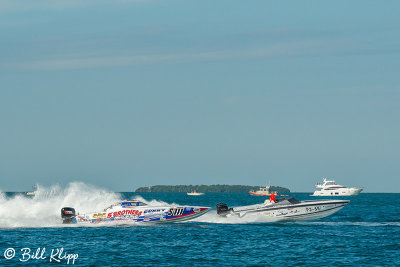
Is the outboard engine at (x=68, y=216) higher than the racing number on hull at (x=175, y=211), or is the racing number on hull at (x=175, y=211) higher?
the racing number on hull at (x=175, y=211)

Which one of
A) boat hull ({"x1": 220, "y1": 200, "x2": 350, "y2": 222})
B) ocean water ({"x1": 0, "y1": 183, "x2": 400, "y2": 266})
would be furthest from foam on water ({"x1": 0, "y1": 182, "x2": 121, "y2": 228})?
boat hull ({"x1": 220, "y1": 200, "x2": 350, "y2": 222})

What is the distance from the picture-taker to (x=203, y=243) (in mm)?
36281

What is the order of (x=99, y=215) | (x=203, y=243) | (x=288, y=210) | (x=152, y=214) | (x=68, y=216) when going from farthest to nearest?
1. (x=288, y=210)
2. (x=68, y=216)
3. (x=99, y=215)
4. (x=152, y=214)
5. (x=203, y=243)

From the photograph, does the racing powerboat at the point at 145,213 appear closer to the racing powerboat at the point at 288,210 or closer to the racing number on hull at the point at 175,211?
the racing number on hull at the point at 175,211

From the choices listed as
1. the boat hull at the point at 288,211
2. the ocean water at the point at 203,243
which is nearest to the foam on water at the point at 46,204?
the ocean water at the point at 203,243

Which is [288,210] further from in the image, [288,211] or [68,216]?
[68,216]

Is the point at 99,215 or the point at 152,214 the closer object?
the point at 152,214

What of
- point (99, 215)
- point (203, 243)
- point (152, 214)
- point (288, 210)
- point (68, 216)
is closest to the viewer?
point (203, 243)

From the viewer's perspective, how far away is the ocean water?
1201 inches

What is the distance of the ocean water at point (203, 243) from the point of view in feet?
100

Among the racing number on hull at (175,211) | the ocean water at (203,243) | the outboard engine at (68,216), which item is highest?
the racing number on hull at (175,211)

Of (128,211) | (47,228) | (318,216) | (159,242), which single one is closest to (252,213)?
(318,216)

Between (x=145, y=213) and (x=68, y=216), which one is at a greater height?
(x=145, y=213)

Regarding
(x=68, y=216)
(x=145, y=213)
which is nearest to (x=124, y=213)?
(x=145, y=213)
